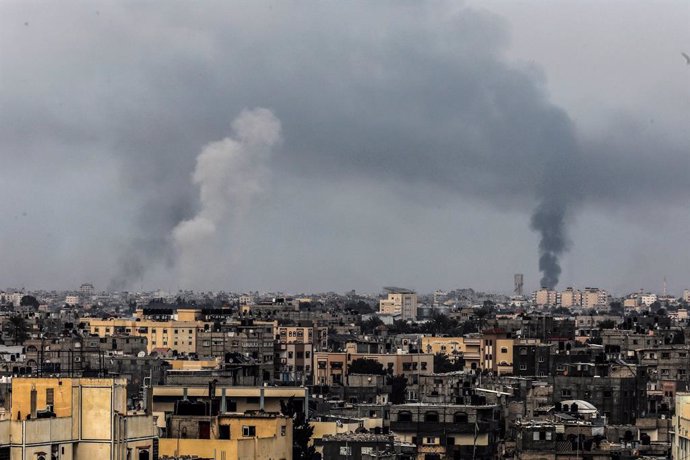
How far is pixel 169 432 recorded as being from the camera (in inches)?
1460

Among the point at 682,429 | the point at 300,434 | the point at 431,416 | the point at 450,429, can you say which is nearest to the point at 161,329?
the point at 431,416

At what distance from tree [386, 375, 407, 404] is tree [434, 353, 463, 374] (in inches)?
453

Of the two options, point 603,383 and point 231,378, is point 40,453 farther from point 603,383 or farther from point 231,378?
point 603,383

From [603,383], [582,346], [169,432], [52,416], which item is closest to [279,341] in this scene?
[582,346]

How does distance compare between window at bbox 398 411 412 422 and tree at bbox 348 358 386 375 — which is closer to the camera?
window at bbox 398 411 412 422

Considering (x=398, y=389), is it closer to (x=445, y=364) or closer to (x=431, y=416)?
(x=445, y=364)

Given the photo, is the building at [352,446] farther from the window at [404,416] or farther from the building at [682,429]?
the building at [682,429]

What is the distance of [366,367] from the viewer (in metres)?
101

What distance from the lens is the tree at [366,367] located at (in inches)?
3925

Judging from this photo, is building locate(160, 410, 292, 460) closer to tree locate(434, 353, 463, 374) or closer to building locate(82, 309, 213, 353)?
tree locate(434, 353, 463, 374)

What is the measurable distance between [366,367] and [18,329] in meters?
33.0

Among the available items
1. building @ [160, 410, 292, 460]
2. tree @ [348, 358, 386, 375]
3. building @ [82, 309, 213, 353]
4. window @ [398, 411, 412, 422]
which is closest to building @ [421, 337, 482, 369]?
tree @ [348, 358, 386, 375]

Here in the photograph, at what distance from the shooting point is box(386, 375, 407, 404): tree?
266 feet

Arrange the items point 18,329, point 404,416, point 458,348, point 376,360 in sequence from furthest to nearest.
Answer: point 18,329, point 458,348, point 376,360, point 404,416
